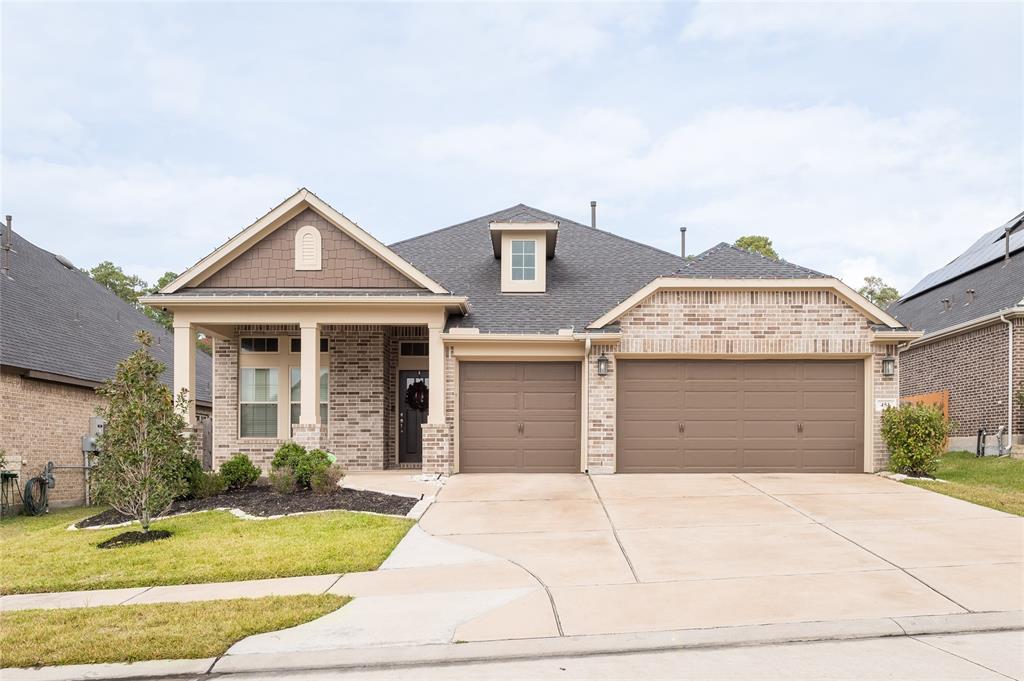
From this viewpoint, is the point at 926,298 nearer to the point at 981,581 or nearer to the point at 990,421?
the point at 990,421

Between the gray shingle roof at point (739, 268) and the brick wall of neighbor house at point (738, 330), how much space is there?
1.15 feet

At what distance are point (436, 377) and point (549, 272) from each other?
15.4 feet

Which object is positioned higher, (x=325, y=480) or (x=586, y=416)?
(x=586, y=416)

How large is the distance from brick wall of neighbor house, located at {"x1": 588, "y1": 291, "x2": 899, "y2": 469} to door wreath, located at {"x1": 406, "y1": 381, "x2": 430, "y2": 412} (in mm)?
4216

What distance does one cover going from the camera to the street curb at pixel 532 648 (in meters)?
5.23

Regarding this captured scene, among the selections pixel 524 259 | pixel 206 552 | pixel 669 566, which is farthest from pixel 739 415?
pixel 206 552

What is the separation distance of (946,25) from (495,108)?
988 cm

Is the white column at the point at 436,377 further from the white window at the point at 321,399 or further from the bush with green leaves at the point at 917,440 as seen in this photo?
the bush with green leaves at the point at 917,440

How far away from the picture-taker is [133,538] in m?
9.89

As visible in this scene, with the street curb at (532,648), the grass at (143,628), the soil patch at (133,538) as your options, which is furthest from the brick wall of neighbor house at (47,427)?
the street curb at (532,648)

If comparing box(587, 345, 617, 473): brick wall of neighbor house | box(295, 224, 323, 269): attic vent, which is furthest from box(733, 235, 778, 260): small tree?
box(295, 224, 323, 269): attic vent

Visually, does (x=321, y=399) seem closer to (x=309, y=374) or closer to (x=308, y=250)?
(x=309, y=374)

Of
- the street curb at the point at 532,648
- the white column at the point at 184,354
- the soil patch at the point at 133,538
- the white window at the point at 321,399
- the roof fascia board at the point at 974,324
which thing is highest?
the roof fascia board at the point at 974,324

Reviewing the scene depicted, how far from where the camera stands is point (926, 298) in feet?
82.0
